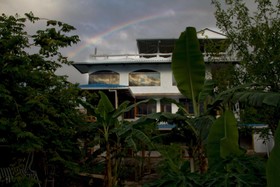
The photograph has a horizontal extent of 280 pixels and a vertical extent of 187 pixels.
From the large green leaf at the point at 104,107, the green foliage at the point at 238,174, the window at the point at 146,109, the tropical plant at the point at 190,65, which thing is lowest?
the green foliage at the point at 238,174

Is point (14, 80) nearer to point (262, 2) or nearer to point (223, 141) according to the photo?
point (223, 141)

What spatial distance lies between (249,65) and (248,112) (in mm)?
1550

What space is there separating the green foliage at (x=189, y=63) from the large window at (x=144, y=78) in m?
19.5

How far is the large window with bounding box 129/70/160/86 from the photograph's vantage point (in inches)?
1065

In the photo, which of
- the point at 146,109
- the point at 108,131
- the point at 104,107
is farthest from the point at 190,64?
the point at 146,109

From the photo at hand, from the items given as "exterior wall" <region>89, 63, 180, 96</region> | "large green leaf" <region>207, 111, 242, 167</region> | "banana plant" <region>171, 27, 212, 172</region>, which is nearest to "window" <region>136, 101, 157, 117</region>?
"exterior wall" <region>89, 63, 180, 96</region>

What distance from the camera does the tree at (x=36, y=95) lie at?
798 cm

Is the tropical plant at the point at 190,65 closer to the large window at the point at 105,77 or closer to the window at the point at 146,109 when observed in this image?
the window at the point at 146,109

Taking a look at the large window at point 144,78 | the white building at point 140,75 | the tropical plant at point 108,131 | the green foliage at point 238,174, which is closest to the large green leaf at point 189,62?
the tropical plant at point 108,131

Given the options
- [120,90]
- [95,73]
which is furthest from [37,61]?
[95,73]

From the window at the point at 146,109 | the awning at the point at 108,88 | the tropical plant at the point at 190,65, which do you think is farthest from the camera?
the window at the point at 146,109

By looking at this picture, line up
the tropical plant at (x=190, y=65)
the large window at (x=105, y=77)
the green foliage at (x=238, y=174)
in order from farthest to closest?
the large window at (x=105, y=77)
the tropical plant at (x=190, y=65)
the green foliage at (x=238, y=174)

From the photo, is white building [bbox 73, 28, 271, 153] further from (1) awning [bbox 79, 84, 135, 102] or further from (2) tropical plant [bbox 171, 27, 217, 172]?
(2) tropical plant [bbox 171, 27, 217, 172]

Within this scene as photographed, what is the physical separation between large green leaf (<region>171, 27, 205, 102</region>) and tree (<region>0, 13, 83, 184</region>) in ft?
12.3
